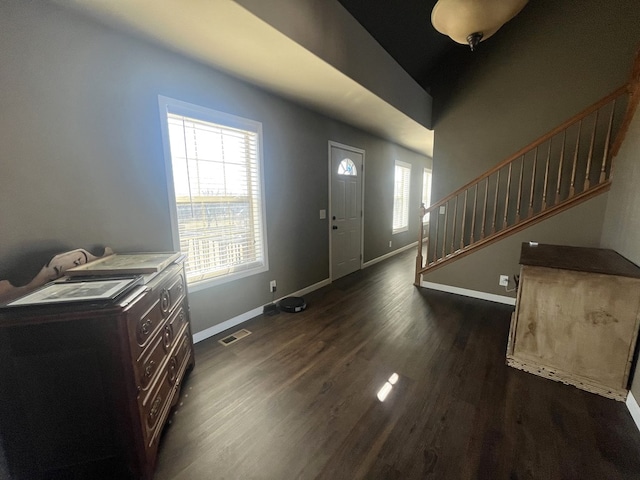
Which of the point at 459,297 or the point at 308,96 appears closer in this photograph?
the point at 308,96

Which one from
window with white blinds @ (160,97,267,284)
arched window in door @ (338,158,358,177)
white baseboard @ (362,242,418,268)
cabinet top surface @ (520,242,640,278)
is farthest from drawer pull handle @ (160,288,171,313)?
white baseboard @ (362,242,418,268)

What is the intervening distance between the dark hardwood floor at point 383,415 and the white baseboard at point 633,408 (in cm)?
3

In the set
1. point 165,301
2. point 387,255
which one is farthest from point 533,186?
point 165,301

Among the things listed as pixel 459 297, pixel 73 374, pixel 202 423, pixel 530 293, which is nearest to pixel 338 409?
pixel 202 423

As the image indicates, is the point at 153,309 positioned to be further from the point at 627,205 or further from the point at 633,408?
the point at 627,205

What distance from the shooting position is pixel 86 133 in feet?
5.22

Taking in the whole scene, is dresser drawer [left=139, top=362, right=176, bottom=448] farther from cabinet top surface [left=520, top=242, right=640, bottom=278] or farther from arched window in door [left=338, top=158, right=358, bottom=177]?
arched window in door [left=338, top=158, right=358, bottom=177]

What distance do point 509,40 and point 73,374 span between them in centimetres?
484

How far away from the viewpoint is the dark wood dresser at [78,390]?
1.01 metres

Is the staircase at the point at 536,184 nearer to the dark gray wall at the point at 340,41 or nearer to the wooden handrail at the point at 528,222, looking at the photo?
the wooden handrail at the point at 528,222

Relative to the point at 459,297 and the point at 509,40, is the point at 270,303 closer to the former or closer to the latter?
the point at 459,297

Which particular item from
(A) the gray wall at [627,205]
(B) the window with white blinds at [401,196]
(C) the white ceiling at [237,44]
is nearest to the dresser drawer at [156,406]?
(C) the white ceiling at [237,44]

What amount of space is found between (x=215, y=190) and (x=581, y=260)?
9.78 ft

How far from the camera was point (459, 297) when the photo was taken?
11.1 ft
